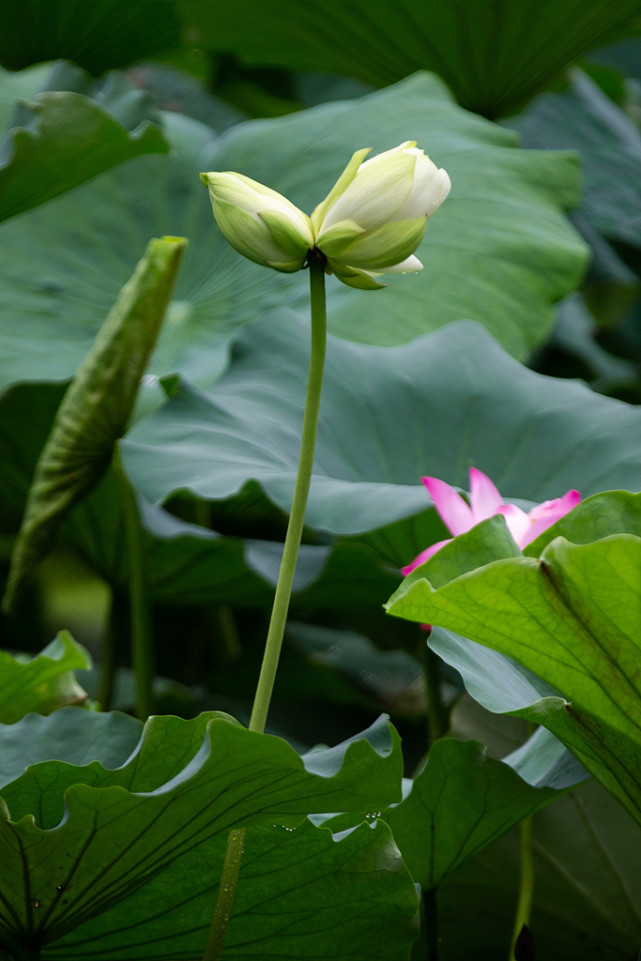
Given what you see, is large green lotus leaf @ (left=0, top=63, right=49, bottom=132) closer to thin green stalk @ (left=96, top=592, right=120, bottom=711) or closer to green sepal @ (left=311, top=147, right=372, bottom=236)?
thin green stalk @ (left=96, top=592, right=120, bottom=711)

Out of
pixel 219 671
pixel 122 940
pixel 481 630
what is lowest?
pixel 219 671

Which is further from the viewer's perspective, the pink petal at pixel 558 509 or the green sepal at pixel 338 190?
the pink petal at pixel 558 509

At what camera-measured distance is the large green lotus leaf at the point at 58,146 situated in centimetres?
81

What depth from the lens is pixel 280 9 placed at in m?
1.39

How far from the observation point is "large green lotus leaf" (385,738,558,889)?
63 cm

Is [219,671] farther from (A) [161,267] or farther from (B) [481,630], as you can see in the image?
(B) [481,630]

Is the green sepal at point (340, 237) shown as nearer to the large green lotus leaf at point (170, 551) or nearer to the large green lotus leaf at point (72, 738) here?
the large green lotus leaf at point (72, 738)

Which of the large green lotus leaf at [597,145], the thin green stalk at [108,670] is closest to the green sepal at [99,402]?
the thin green stalk at [108,670]

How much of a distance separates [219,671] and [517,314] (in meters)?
0.54

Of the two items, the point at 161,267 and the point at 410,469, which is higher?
the point at 161,267

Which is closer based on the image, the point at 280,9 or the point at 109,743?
the point at 109,743

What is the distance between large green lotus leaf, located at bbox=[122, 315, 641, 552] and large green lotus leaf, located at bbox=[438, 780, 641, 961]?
244mm

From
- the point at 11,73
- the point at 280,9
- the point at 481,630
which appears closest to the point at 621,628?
the point at 481,630

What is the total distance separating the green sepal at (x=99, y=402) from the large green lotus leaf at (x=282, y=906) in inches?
16.6
